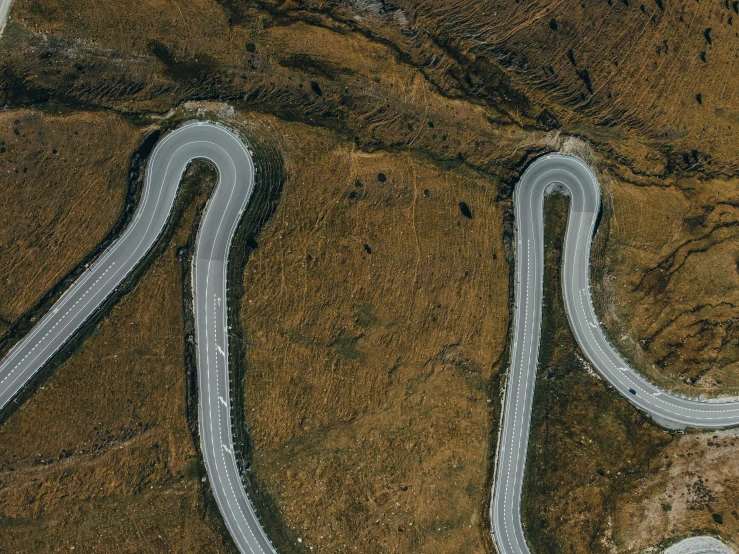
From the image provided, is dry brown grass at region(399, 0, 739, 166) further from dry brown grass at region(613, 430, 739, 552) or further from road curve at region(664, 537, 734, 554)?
road curve at region(664, 537, 734, 554)

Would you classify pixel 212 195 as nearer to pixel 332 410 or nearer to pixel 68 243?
pixel 68 243

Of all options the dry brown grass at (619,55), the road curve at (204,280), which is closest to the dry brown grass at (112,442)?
the road curve at (204,280)

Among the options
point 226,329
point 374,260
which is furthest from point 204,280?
point 374,260

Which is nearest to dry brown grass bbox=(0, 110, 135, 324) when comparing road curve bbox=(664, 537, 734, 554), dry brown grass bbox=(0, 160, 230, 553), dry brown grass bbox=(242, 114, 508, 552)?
dry brown grass bbox=(0, 160, 230, 553)

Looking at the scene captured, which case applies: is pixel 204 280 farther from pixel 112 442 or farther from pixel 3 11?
pixel 3 11

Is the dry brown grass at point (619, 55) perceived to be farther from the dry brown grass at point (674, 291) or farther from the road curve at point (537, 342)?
the dry brown grass at point (674, 291)

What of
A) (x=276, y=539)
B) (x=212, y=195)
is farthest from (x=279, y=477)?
(x=212, y=195)
